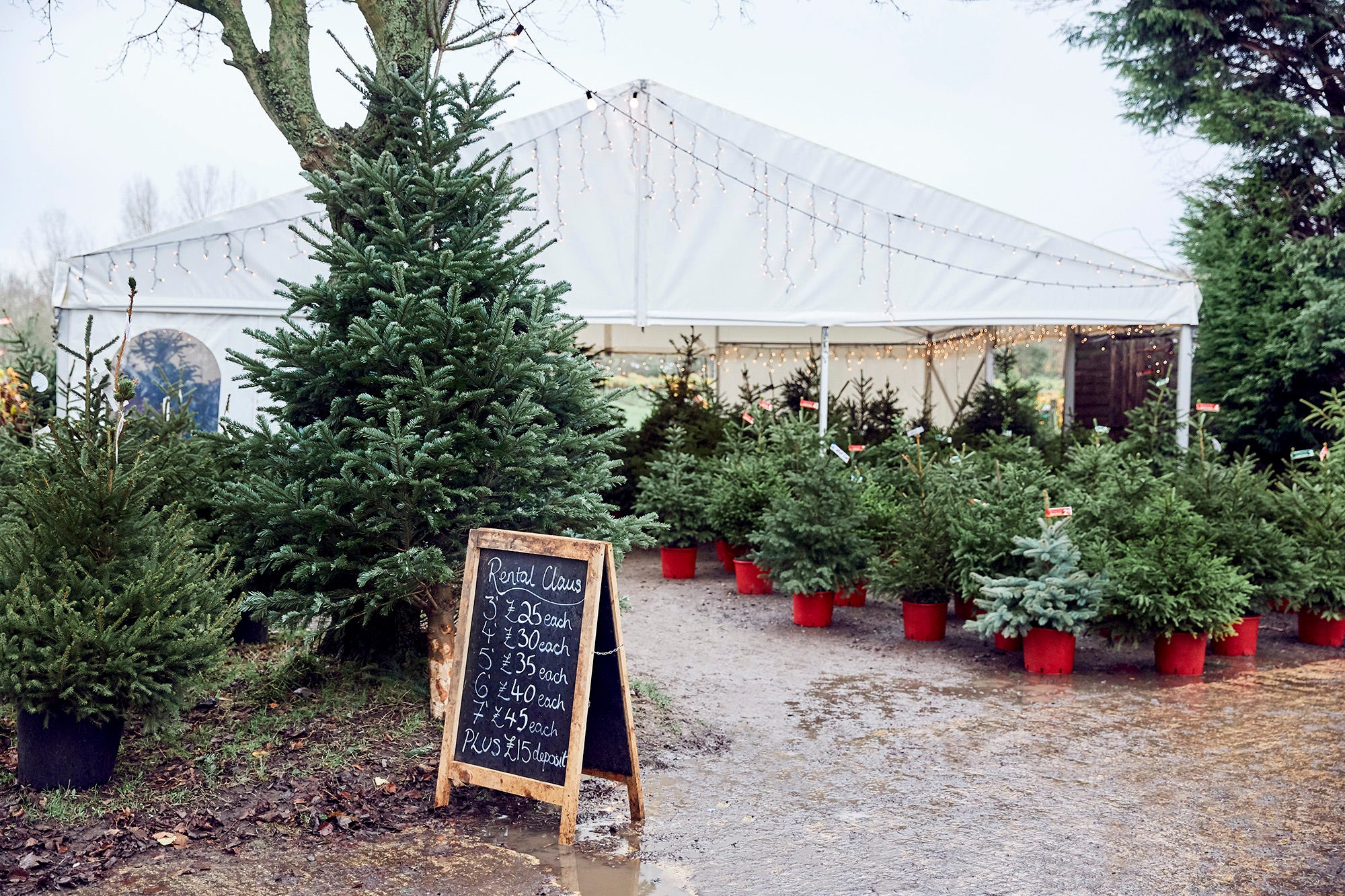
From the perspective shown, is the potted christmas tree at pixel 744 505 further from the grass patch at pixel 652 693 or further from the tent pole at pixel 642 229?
the grass patch at pixel 652 693

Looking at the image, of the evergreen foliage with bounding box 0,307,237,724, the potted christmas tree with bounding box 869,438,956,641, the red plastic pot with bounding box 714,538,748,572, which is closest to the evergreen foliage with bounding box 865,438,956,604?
the potted christmas tree with bounding box 869,438,956,641

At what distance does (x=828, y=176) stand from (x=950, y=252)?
1.49 metres

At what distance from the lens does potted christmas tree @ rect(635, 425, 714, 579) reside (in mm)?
10094

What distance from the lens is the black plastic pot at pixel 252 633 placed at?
6598 mm

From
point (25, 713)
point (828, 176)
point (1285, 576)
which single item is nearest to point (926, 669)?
point (1285, 576)

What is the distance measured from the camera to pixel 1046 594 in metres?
6.42

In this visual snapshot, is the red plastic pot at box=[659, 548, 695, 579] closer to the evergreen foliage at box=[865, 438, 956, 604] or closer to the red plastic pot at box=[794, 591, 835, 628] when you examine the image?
the red plastic pot at box=[794, 591, 835, 628]

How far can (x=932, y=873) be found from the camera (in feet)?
11.8

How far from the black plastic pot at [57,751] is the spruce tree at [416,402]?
806mm

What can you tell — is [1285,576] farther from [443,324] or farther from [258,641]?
[258,641]

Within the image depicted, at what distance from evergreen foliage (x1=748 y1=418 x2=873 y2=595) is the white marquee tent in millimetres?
3317

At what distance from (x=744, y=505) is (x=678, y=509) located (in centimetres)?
92

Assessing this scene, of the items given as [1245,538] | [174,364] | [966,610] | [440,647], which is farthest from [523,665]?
[174,364]

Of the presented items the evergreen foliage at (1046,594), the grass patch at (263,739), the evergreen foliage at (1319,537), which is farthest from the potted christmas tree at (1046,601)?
the grass patch at (263,739)
